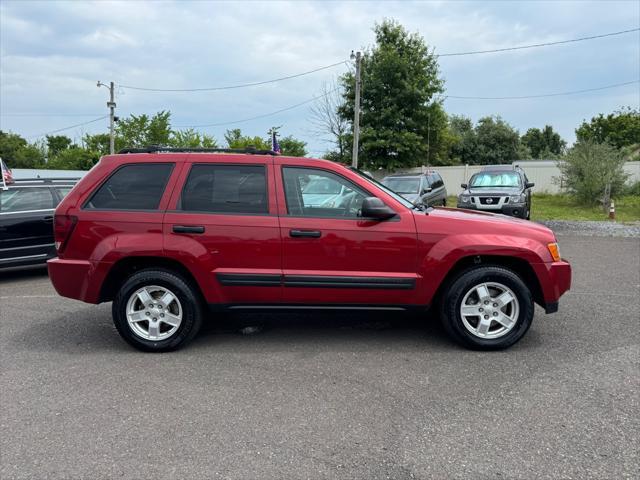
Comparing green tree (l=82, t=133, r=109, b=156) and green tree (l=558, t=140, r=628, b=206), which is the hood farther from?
green tree (l=82, t=133, r=109, b=156)

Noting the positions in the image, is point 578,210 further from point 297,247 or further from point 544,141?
point 544,141

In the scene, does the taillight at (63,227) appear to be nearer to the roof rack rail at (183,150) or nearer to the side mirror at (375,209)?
the roof rack rail at (183,150)

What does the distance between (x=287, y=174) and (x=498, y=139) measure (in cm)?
4608

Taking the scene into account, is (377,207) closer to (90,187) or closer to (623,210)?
(90,187)

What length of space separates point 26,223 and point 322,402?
6.57m

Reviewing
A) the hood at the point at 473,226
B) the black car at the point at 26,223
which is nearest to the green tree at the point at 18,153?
the black car at the point at 26,223

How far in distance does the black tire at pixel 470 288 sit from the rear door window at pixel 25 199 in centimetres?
696

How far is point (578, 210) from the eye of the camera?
1886cm

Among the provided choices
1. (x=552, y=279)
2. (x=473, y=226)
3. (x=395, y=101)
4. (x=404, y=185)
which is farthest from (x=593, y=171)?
(x=473, y=226)

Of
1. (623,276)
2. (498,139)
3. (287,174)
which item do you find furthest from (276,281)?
(498,139)

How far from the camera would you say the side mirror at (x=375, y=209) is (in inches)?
162

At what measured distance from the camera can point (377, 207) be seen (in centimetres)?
413

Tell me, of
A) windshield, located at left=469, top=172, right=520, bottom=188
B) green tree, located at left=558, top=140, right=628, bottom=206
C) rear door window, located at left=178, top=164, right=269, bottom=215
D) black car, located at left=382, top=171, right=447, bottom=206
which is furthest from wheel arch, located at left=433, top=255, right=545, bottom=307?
green tree, located at left=558, top=140, right=628, bottom=206

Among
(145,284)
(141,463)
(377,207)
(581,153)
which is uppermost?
(581,153)
